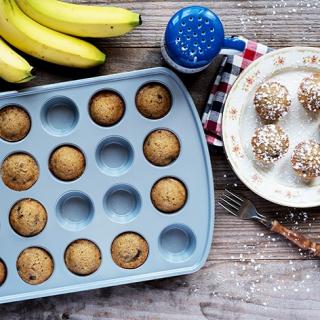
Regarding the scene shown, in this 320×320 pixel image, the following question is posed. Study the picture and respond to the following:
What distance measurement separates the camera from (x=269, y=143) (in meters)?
1.69

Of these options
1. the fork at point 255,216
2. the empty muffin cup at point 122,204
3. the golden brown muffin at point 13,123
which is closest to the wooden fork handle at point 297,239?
the fork at point 255,216

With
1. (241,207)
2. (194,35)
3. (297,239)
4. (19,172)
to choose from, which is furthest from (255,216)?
(19,172)

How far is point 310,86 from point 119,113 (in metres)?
0.60

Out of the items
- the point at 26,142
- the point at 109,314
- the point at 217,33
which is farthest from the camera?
the point at 109,314

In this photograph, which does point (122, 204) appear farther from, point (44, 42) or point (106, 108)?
point (44, 42)

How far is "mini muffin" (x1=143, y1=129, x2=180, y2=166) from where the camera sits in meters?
1.69

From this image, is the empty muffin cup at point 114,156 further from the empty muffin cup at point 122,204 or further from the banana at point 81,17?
the banana at point 81,17

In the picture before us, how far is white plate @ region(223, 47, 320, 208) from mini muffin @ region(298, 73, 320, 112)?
0.04 metres

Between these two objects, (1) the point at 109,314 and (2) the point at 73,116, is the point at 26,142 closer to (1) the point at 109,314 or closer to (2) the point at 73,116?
(2) the point at 73,116

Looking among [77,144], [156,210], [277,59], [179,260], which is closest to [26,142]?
[77,144]

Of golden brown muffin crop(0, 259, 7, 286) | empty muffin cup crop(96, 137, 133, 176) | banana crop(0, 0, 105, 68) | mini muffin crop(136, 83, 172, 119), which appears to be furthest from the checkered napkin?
golden brown muffin crop(0, 259, 7, 286)

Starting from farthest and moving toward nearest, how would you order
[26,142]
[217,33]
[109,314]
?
1. [109,314]
2. [26,142]
3. [217,33]

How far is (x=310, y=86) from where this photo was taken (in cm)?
169

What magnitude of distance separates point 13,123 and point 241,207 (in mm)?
772
